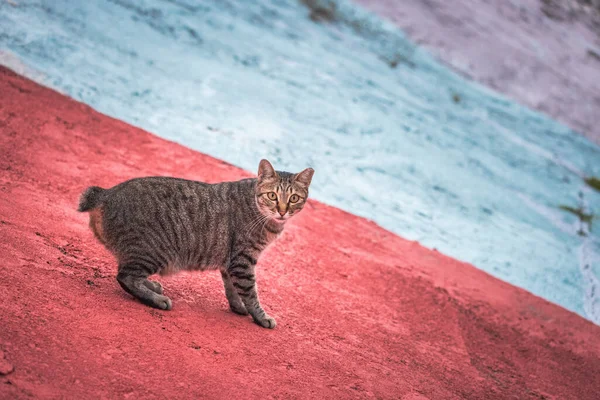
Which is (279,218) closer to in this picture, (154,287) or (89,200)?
(154,287)

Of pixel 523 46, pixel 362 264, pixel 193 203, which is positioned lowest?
pixel 362 264

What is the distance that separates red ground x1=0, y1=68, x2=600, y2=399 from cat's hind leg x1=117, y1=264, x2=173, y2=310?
7 cm

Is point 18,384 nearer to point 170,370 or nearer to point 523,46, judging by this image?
point 170,370

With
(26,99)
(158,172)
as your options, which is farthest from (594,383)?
(26,99)

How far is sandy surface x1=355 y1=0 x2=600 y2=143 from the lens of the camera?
15.0 meters

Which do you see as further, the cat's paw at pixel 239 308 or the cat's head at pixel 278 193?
the cat's paw at pixel 239 308

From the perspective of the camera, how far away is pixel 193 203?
4.25 meters

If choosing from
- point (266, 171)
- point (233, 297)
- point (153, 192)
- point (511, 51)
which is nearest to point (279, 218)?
point (266, 171)

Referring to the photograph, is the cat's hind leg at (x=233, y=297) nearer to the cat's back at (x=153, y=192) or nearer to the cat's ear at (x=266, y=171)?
the cat's back at (x=153, y=192)

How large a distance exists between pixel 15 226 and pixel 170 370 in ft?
6.43

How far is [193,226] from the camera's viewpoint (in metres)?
4.16

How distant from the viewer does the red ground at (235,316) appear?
10.3ft

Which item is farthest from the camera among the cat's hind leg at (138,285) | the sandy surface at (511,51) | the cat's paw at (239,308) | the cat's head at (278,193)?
the sandy surface at (511,51)

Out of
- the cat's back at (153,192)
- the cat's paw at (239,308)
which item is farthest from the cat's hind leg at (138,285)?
the cat's paw at (239,308)
